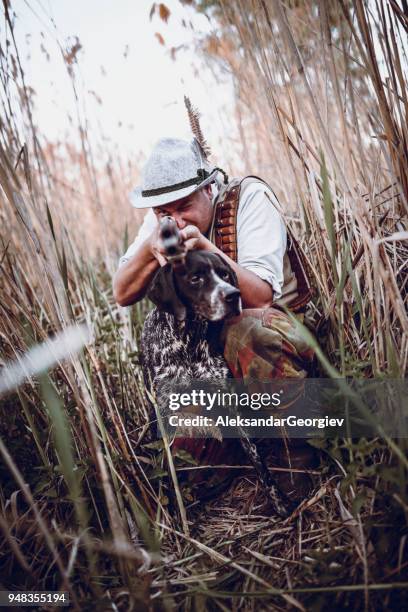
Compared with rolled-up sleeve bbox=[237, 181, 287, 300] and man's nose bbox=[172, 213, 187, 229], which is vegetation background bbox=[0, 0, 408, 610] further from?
man's nose bbox=[172, 213, 187, 229]

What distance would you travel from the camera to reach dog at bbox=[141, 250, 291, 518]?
146 centimetres

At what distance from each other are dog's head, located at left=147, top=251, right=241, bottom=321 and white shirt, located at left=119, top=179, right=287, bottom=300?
15cm

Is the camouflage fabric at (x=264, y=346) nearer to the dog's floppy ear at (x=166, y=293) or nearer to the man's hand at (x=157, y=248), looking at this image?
the dog's floppy ear at (x=166, y=293)

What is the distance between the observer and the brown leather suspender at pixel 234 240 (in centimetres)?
173

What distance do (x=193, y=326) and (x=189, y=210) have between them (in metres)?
0.46

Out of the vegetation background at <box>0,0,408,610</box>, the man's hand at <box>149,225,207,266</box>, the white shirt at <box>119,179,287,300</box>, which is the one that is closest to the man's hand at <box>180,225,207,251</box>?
the man's hand at <box>149,225,207,266</box>

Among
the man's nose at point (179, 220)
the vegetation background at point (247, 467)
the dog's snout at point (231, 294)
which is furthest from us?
the man's nose at point (179, 220)

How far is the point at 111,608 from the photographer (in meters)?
1.12

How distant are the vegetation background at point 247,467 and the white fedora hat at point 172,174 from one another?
1.15 ft

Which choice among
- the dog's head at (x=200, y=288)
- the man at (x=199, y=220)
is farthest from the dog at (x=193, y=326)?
the man at (x=199, y=220)

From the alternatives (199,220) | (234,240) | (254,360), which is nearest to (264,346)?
(254,360)

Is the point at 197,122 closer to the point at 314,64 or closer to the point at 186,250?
the point at 314,64

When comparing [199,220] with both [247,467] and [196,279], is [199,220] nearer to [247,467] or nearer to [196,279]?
[196,279]

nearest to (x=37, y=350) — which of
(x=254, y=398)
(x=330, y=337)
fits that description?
(x=254, y=398)
